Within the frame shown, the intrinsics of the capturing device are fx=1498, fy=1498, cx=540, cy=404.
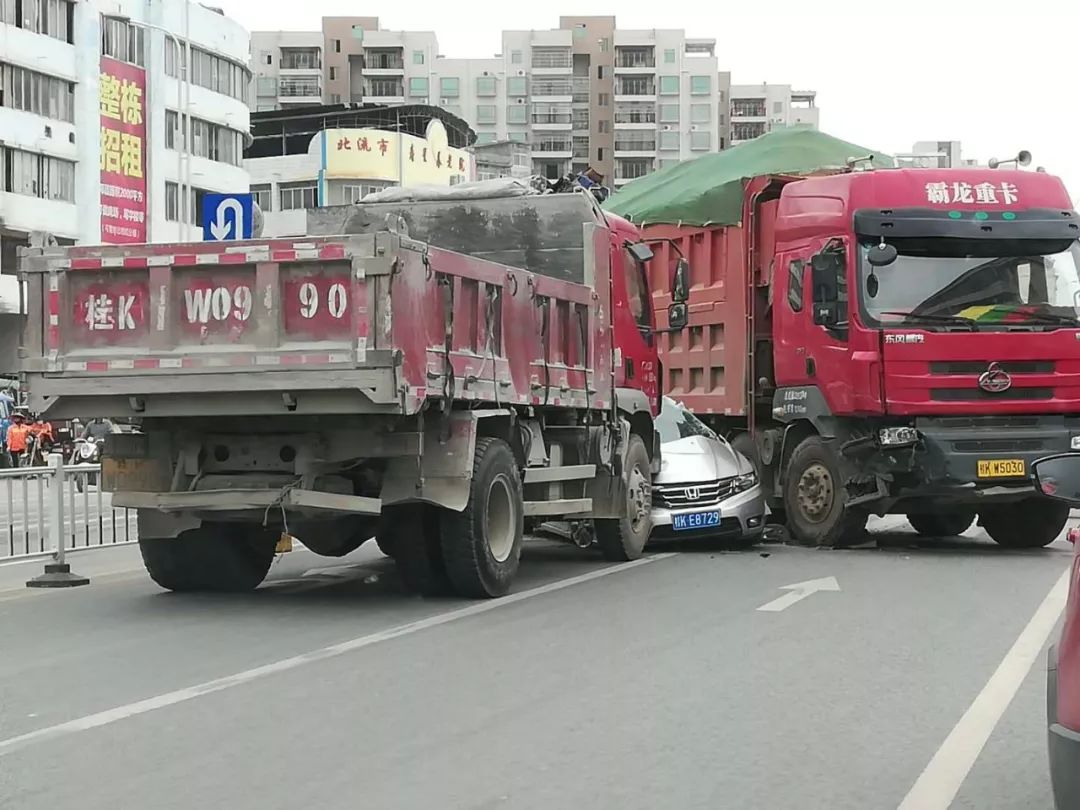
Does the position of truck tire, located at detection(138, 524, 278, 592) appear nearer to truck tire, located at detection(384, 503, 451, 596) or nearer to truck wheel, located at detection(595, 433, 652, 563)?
truck tire, located at detection(384, 503, 451, 596)

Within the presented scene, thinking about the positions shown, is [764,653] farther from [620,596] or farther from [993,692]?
[620,596]

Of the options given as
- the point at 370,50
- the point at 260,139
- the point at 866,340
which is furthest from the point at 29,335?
the point at 370,50

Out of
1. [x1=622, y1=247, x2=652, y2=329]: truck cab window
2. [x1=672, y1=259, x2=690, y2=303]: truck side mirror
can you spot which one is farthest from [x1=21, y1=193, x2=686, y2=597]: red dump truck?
[x1=672, y1=259, x2=690, y2=303]: truck side mirror

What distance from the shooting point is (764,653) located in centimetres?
789

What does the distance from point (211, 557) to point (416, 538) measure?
158 centimetres

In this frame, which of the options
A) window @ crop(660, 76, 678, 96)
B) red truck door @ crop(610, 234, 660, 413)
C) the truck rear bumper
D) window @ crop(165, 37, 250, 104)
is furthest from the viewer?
window @ crop(660, 76, 678, 96)

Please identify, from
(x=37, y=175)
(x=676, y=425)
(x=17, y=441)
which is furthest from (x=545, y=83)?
(x=676, y=425)

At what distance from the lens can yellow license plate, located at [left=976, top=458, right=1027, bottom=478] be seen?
13.1 metres

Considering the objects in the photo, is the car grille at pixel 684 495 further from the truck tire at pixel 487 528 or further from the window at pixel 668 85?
the window at pixel 668 85

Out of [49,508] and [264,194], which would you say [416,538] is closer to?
[49,508]

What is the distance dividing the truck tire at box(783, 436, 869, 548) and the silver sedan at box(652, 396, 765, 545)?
411 millimetres

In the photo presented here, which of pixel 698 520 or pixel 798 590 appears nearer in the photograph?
pixel 798 590

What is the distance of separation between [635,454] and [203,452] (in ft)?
14.9

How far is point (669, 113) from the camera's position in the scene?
110 metres
